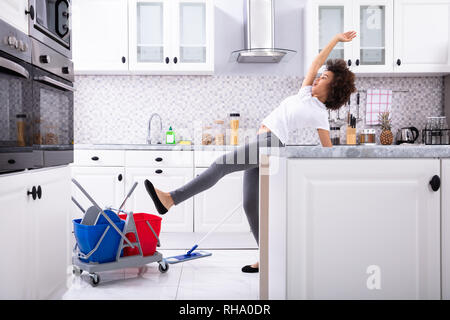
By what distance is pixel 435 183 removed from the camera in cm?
119

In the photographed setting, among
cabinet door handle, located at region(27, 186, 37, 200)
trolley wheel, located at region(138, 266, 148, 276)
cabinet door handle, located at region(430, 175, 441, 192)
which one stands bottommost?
trolley wheel, located at region(138, 266, 148, 276)

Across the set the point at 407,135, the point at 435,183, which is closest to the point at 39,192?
the point at 435,183

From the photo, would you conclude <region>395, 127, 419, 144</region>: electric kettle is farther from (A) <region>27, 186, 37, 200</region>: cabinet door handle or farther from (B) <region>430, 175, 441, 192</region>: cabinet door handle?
(A) <region>27, 186, 37, 200</region>: cabinet door handle

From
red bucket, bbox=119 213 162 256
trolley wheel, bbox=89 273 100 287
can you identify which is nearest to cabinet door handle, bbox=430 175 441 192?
red bucket, bbox=119 213 162 256

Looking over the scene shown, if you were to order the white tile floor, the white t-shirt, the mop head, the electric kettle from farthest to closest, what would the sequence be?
the electric kettle → the mop head → the white t-shirt → the white tile floor

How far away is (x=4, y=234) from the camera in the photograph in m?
1.39

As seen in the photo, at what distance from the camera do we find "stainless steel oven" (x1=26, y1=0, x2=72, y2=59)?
1630mm

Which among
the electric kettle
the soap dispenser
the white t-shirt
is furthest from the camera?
the electric kettle

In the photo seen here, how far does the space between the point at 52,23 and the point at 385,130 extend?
10.8 ft

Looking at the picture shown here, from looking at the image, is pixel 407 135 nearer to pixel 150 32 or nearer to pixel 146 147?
pixel 146 147

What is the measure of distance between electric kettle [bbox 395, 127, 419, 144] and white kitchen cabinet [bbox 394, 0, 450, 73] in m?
0.61

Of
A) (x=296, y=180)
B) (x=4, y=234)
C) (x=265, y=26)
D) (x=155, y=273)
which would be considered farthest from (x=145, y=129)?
(x=296, y=180)

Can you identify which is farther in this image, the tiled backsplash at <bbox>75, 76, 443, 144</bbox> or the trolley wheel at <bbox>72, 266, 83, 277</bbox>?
the tiled backsplash at <bbox>75, 76, 443, 144</bbox>

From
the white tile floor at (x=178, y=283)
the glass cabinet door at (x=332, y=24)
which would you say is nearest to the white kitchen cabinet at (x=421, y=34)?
the glass cabinet door at (x=332, y=24)
